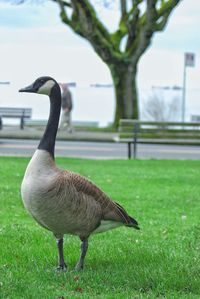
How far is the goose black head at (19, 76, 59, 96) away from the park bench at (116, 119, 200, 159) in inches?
553

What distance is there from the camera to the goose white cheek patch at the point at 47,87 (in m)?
6.23

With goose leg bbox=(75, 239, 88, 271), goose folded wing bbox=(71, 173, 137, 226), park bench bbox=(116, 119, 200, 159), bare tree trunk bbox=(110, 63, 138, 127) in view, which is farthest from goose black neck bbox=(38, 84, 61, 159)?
bare tree trunk bbox=(110, 63, 138, 127)

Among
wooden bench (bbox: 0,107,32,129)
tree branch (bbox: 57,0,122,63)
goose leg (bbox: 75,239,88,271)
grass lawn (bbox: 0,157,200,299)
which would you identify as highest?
tree branch (bbox: 57,0,122,63)

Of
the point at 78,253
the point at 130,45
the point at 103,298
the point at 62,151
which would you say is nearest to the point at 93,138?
the point at 62,151

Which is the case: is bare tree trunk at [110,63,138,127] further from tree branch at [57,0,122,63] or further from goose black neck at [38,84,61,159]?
goose black neck at [38,84,61,159]

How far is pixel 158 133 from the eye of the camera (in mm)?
20938

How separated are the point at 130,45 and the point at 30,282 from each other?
24.5 meters

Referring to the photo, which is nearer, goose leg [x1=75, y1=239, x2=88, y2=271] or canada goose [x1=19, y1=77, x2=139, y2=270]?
canada goose [x1=19, y1=77, x2=139, y2=270]

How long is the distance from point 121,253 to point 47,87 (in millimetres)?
1761

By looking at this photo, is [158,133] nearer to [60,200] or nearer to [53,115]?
[53,115]

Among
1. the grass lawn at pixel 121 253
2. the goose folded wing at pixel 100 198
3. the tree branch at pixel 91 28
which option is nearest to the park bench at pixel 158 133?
the tree branch at pixel 91 28

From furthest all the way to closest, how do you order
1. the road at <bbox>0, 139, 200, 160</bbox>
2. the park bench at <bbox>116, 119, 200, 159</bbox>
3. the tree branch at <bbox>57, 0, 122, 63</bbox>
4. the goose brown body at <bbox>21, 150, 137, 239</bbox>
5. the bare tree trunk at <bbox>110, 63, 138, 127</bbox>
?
1. the bare tree trunk at <bbox>110, 63, 138, 127</bbox>
2. the tree branch at <bbox>57, 0, 122, 63</bbox>
3. the road at <bbox>0, 139, 200, 160</bbox>
4. the park bench at <bbox>116, 119, 200, 159</bbox>
5. the goose brown body at <bbox>21, 150, 137, 239</bbox>

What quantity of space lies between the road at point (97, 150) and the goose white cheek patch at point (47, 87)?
13840 mm

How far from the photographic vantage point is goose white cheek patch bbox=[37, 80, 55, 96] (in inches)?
245
